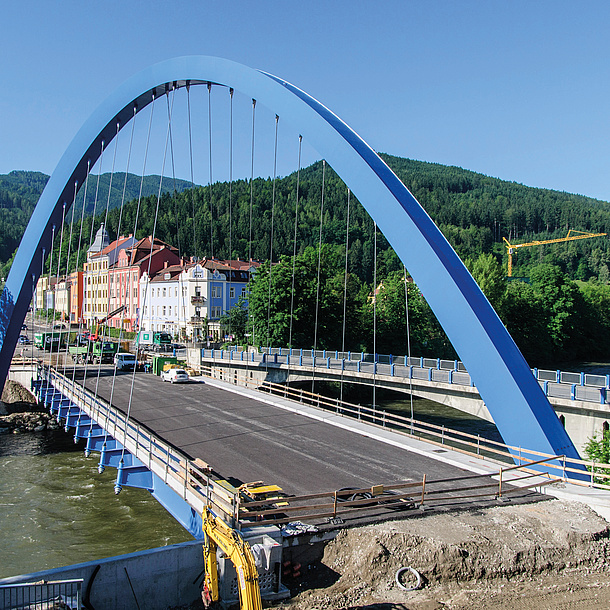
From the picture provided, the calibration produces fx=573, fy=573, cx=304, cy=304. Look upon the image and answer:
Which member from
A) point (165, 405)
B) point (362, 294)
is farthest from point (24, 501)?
point (362, 294)

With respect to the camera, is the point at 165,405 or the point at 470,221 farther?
the point at 470,221

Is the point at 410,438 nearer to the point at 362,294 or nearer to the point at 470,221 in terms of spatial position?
the point at 362,294

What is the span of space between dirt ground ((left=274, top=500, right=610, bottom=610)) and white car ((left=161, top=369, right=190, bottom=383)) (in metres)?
21.8

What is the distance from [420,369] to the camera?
28.7 meters

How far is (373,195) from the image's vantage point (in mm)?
16078

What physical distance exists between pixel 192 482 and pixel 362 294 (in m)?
47.5

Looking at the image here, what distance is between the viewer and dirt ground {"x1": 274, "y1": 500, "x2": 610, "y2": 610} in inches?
382

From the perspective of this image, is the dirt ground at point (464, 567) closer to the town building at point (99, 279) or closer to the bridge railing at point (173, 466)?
the bridge railing at point (173, 466)

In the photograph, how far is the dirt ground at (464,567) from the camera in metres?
9.70

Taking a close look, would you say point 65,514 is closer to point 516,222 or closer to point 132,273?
point 132,273

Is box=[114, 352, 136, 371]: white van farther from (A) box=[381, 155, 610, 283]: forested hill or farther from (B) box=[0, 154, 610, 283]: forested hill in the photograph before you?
(A) box=[381, 155, 610, 283]: forested hill

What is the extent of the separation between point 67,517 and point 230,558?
13.2m

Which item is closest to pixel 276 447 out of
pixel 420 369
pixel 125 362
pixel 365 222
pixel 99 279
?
pixel 420 369

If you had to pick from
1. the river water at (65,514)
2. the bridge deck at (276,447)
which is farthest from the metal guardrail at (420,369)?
the river water at (65,514)
